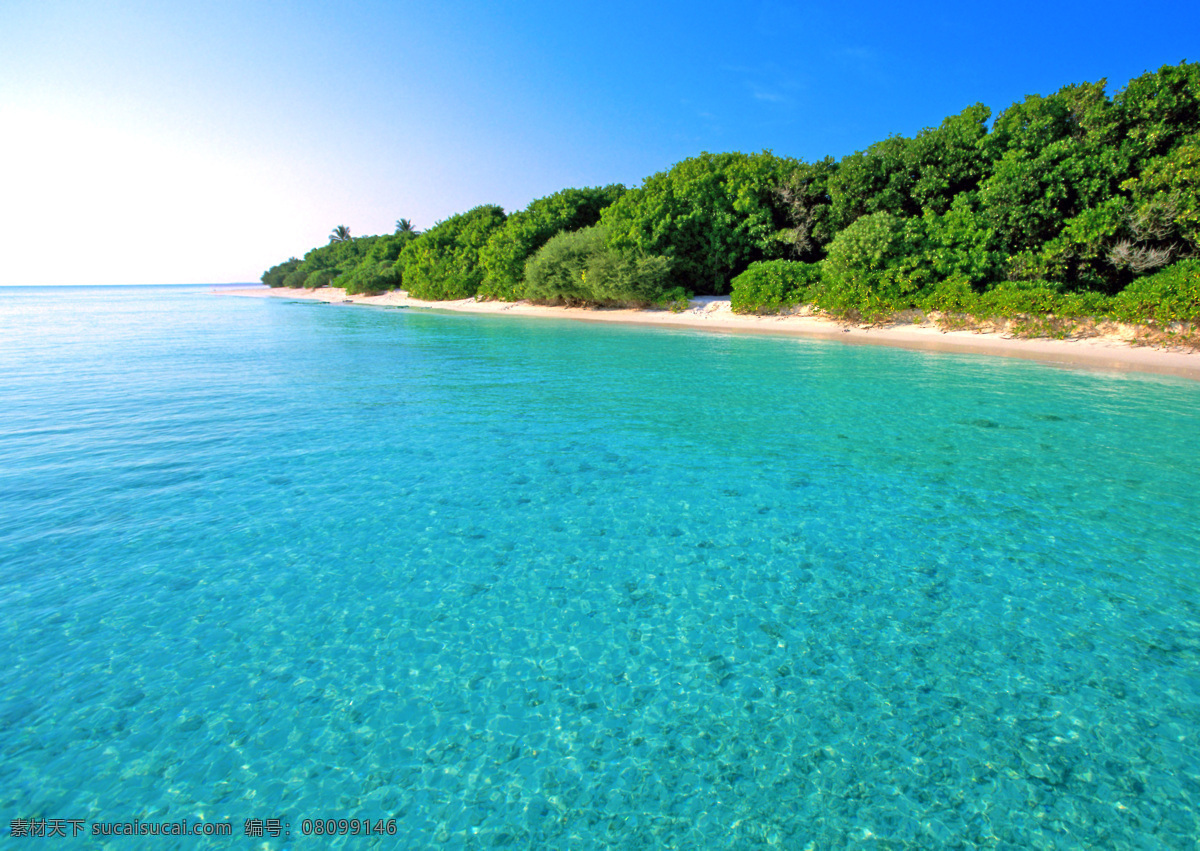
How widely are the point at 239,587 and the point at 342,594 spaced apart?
1061 millimetres

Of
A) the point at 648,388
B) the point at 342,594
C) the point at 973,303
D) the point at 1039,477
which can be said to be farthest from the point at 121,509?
the point at 973,303

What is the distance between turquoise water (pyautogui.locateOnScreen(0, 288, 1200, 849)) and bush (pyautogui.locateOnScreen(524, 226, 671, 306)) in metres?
27.2

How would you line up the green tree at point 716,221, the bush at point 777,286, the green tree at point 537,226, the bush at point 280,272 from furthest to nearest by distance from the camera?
1. the bush at point 280,272
2. the green tree at point 537,226
3. the green tree at point 716,221
4. the bush at point 777,286

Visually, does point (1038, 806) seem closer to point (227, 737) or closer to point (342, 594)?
point (227, 737)

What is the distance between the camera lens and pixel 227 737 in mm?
3609

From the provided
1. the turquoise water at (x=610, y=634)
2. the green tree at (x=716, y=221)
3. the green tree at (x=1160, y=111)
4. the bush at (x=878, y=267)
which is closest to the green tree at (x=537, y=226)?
the green tree at (x=716, y=221)

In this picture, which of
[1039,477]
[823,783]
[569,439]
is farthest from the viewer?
[569,439]

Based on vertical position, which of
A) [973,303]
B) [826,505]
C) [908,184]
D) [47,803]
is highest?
[908,184]

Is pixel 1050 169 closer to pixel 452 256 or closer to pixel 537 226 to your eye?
pixel 537 226

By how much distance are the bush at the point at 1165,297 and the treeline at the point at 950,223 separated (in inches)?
2.1

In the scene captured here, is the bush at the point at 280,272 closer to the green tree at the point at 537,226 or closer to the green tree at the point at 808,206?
the green tree at the point at 537,226

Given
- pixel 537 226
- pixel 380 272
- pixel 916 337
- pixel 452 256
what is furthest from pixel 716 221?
pixel 380 272

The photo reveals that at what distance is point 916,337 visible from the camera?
24.5m

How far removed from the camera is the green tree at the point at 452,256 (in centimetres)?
5609
